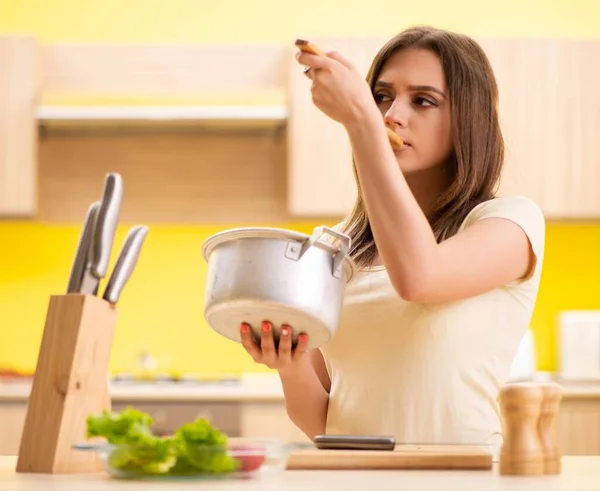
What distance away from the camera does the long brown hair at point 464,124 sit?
5.27ft

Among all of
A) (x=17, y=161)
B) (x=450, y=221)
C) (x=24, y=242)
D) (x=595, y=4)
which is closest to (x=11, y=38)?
(x=17, y=161)

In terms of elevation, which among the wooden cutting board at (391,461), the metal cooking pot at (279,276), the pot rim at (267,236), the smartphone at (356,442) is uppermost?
the pot rim at (267,236)

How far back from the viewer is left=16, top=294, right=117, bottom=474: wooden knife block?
1.13m

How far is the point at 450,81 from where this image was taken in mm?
1618

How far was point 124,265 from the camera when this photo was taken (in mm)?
1297

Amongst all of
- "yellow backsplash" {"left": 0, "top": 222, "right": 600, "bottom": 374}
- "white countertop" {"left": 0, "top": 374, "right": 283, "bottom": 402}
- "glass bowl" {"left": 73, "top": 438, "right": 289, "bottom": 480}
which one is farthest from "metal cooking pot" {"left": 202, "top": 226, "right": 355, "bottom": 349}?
"yellow backsplash" {"left": 0, "top": 222, "right": 600, "bottom": 374}

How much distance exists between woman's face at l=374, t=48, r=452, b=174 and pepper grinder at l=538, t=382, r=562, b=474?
0.55m

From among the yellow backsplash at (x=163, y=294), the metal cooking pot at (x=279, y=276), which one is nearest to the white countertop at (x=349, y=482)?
the metal cooking pot at (x=279, y=276)

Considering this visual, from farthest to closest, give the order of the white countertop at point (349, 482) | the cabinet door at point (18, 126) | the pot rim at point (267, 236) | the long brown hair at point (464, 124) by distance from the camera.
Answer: the cabinet door at point (18, 126), the long brown hair at point (464, 124), the pot rim at point (267, 236), the white countertop at point (349, 482)

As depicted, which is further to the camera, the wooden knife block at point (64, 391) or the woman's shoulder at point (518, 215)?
the woman's shoulder at point (518, 215)

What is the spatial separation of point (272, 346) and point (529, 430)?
1.26ft

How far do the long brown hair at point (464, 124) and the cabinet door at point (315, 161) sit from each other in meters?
1.87

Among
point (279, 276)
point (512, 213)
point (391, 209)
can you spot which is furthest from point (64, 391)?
point (512, 213)

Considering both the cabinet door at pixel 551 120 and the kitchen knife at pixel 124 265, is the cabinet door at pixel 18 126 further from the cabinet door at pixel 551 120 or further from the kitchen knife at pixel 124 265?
the kitchen knife at pixel 124 265
